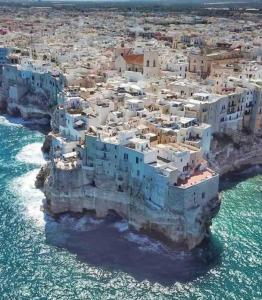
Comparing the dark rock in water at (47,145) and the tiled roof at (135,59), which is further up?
the tiled roof at (135,59)

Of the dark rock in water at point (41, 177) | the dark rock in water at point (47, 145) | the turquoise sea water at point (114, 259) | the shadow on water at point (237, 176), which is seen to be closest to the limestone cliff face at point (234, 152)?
the shadow on water at point (237, 176)

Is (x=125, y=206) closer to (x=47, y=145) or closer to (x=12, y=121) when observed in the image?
(x=47, y=145)

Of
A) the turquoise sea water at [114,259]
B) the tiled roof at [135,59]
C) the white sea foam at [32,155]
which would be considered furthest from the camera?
the tiled roof at [135,59]

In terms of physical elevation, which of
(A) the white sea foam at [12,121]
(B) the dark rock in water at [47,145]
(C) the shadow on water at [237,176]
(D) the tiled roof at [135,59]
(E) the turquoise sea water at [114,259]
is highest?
(D) the tiled roof at [135,59]

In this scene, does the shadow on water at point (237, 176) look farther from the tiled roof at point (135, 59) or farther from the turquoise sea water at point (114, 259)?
the tiled roof at point (135, 59)

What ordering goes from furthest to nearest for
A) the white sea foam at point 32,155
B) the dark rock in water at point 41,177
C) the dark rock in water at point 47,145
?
the dark rock in water at point 47,145 → the white sea foam at point 32,155 → the dark rock in water at point 41,177

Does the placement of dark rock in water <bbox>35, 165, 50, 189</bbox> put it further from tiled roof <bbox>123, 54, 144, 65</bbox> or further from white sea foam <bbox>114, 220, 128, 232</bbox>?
tiled roof <bbox>123, 54, 144, 65</bbox>

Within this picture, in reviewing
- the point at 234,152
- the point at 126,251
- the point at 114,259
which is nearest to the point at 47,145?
the point at 234,152
